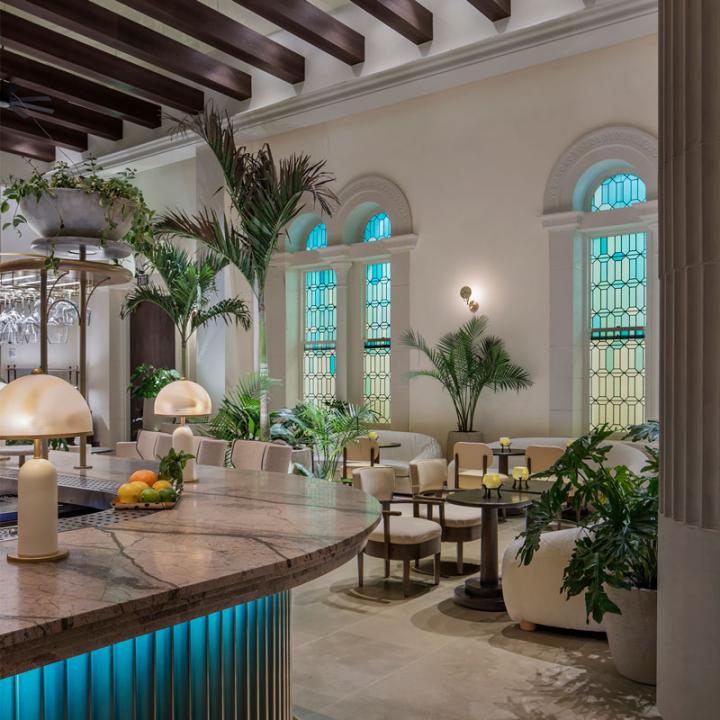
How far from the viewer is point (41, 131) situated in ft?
39.3

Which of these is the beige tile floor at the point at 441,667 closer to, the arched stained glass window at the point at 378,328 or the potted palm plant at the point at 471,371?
the potted palm plant at the point at 471,371

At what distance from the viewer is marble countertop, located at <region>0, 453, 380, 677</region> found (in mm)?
1646

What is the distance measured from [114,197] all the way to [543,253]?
24.0 feet

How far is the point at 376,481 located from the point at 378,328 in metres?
5.65

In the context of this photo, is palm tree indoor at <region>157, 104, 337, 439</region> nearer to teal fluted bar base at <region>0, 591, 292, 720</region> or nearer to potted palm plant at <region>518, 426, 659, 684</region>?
potted palm plant at <region>518, 426, 659, 684</region>

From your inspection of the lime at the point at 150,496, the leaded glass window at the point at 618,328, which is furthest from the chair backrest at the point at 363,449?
the lime at the point at 150,496

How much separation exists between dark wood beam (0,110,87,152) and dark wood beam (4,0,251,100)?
1.81 metres

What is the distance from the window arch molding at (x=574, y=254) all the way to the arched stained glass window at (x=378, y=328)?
2.62m

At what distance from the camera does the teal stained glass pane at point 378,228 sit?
11.4 meters

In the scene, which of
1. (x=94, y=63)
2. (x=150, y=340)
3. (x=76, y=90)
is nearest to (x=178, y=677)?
(x=94, y=63)

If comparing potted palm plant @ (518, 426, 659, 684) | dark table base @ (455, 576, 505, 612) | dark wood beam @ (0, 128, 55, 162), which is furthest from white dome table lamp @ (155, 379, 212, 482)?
dark wood beam @ (0, 128, 55, 162)

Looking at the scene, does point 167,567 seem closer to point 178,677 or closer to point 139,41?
point 178,677

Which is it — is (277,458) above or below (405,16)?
below

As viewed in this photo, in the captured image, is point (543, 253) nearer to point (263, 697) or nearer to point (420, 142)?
point (420, 142)
